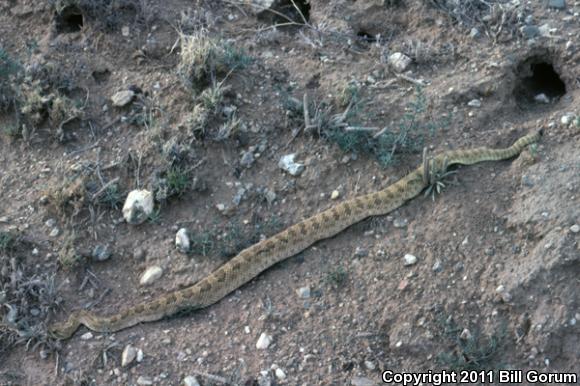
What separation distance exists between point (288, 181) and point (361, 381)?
1822 millimetres

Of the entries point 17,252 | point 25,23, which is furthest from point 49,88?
point 17,252

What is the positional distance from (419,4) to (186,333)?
144 inches

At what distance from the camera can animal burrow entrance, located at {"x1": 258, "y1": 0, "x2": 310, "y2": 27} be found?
7.88 meters

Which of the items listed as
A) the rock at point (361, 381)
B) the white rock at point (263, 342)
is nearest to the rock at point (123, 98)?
the white rock at point (263, 342)

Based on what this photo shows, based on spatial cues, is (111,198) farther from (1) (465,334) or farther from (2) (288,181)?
(1) (465,334)

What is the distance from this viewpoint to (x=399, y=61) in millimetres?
7324

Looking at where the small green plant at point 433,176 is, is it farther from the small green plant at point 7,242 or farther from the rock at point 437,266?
the small green plant at point 7,242

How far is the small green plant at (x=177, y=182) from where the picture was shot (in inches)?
264

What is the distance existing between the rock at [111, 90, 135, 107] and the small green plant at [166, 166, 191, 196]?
91 cm

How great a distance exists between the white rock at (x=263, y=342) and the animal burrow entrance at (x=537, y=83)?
2954 mm

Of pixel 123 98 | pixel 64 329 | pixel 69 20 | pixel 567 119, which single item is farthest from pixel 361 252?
pixel 69 20

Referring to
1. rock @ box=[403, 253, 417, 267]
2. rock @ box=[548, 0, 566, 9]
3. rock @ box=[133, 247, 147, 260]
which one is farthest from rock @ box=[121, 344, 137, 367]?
rock @ box=[548, 0, 566, 9]

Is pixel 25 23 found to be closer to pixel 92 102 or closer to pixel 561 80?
pixel 92 102

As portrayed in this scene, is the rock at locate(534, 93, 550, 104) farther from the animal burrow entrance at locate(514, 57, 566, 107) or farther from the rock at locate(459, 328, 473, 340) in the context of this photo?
the rock at locate(459, 328, 473, 340)
